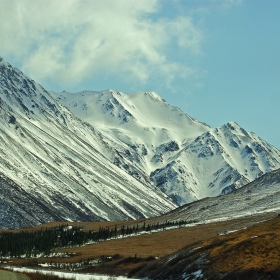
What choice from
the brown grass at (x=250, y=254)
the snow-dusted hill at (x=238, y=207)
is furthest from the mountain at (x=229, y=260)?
the snow-dusted hill at (x=238, y=207)

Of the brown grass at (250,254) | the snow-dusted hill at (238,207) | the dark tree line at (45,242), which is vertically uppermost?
the snow-dusted hill at (238,207)

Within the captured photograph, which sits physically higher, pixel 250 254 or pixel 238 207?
pixel 238 207

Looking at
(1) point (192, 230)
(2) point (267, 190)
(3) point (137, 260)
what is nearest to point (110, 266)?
(3) point (137, 260)

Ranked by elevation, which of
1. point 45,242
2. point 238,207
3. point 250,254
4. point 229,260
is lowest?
point 229,260

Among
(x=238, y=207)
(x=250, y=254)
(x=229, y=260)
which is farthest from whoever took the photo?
(x=238, y=207)

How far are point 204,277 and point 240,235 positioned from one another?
12181 mm

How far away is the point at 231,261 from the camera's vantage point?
49906 millimetres

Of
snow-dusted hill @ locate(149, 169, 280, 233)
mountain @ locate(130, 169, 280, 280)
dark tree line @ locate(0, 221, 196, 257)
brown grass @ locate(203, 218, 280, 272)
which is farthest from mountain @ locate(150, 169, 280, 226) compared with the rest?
brown grass @ locate(203, 218, 280, 272)

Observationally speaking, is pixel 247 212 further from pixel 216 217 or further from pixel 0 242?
pixel 0 242

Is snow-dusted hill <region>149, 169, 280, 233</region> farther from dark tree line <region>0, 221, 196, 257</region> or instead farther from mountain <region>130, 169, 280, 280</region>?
mountain <region>130, 169, 280, 280</region>

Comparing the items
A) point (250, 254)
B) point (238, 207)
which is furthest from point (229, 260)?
point (238, 207)

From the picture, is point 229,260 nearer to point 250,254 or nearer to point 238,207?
point 250,254

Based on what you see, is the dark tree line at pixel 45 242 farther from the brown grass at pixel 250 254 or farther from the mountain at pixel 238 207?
the brown grass at pixel 250 254

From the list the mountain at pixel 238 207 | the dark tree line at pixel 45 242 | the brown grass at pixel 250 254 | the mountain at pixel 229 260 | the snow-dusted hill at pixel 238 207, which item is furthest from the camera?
the mountain at pixel 238 207
